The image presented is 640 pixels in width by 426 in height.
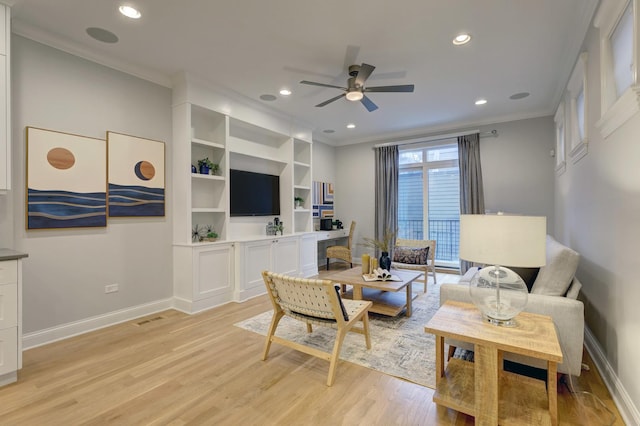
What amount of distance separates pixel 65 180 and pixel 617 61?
15.6 feet

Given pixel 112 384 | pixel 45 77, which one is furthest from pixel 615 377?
A: pixel 45 77

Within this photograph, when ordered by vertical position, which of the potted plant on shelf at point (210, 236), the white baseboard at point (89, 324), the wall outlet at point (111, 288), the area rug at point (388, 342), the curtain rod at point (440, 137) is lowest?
the area rug at point (388, 342)

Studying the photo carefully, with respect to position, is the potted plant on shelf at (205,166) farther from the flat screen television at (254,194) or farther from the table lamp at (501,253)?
the table lamp at (501,253)

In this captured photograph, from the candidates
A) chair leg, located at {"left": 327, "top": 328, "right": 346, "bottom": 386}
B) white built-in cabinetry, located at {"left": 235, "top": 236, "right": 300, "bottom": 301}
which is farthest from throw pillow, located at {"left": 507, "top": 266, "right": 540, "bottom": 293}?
white built-in cabinetry, located at {"left": 235, "top": 236, "right": 300, "bottom": 301}

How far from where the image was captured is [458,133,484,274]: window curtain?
18.1ft

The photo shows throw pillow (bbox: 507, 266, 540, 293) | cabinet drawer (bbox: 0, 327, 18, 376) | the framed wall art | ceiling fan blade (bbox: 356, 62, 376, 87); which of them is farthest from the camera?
the framed wall art

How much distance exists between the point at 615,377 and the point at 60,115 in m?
5.08

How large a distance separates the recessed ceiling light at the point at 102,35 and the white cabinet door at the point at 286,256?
3.17 m

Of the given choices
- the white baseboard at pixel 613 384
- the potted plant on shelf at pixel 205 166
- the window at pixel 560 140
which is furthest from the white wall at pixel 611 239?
the potted plant on shelf at pixel 205 166

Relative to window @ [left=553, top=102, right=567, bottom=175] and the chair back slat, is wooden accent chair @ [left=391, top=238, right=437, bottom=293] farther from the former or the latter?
the chair back slat

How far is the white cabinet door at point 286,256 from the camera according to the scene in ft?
16.0

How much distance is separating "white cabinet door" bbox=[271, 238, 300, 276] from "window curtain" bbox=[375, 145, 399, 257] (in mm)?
2006

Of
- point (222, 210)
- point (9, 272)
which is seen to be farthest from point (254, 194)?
point (9, 272)

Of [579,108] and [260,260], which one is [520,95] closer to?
[579,108]
